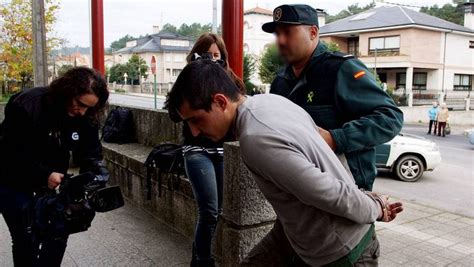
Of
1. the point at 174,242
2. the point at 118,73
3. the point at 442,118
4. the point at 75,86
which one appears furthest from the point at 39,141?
the point at 118,73

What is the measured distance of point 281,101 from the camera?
177 cm

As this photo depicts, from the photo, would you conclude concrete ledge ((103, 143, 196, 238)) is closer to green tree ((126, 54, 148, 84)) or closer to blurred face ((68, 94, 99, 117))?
blurred face ((68, 94, 99, 117))

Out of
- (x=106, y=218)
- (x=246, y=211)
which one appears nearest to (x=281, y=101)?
(x=246, y=211)

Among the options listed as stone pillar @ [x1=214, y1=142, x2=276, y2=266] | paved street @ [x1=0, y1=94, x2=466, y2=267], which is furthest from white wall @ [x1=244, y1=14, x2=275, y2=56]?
stone pillar @ [x1=214, y1=142, x2=276, y2=266]

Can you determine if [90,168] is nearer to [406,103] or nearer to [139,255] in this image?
[139,255]

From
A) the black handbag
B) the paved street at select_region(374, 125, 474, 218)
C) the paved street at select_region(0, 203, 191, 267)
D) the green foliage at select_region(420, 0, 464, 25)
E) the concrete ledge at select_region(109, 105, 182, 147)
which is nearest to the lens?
the paved street at select_region(0, 203, 191, 267)

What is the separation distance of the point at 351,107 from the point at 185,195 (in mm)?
2519

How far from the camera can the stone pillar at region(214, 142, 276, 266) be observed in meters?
3.27

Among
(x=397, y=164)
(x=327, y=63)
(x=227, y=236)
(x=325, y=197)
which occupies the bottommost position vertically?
(x=397, y=164)

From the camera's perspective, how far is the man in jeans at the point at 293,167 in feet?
5.15

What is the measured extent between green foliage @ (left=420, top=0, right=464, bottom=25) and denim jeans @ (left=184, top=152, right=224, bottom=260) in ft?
208

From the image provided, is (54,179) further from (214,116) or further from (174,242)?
(174,242)

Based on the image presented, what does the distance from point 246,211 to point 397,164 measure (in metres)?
9.29

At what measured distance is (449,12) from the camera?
63625mm
